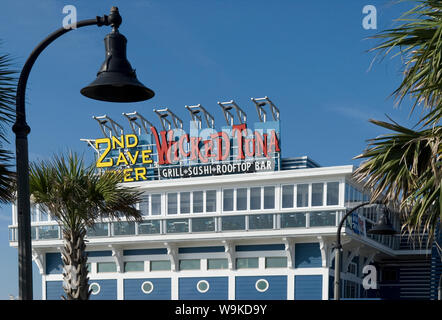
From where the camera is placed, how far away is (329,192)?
123 feet

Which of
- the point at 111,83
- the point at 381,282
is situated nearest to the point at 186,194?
the point at 381,282

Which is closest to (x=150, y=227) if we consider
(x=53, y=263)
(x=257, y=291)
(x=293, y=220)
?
(x=53, y=263)

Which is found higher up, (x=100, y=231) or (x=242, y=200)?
(x=242, y=200)

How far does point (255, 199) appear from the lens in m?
39.2

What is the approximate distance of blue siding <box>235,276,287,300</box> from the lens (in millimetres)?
37781

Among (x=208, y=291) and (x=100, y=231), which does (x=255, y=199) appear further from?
(x=100, y=231)

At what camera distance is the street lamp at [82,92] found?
8.65m


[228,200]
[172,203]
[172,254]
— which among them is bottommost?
[172,254]

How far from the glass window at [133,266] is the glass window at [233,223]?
19.7 ft

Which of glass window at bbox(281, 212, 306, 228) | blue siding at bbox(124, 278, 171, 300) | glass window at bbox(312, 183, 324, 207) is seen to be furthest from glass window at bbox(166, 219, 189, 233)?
glass window at bbox(312, 183, 324, 207)

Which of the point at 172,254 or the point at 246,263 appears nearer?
the point at 246,263

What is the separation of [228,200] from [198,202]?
73.9 inches
